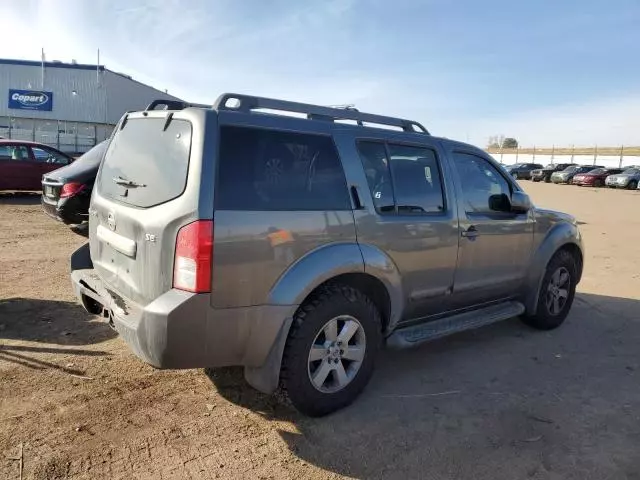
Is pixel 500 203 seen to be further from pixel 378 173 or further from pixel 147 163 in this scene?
pixel 147 163

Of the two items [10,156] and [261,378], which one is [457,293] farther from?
[10,156]

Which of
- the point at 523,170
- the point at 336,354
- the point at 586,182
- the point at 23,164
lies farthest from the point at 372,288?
the point at 523,170

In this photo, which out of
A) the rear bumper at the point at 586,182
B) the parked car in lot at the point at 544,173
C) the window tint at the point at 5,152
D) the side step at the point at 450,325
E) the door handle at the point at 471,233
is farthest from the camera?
the parked car in lot at the point at 544,173

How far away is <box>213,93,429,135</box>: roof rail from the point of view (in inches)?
128

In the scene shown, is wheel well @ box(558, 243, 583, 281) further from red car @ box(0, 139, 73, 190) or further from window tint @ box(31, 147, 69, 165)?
window tint @ box(31, 147, 69, 165)

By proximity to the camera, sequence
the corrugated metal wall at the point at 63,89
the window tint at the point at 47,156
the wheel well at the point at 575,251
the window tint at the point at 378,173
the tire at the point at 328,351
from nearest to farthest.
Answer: the tire at the point at 328,351 → the window tint at the point at 378,173 → the wheel well at the point at 575,251 → the window tint at the point at 47,156 → the corrugated metal wall at the point at 63,89

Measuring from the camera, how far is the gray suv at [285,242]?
2871mm

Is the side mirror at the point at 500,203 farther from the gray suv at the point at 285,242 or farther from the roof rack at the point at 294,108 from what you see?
the roof rack at the point at 294,108

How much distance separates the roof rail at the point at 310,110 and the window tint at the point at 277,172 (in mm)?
263

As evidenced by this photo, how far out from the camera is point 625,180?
35.9 meters

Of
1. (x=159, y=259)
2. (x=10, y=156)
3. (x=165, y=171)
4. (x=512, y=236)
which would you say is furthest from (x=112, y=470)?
(x=10, y=156)

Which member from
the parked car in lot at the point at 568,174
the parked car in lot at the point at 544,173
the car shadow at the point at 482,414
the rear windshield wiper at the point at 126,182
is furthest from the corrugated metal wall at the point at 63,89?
the car shadow at the point at 482,414

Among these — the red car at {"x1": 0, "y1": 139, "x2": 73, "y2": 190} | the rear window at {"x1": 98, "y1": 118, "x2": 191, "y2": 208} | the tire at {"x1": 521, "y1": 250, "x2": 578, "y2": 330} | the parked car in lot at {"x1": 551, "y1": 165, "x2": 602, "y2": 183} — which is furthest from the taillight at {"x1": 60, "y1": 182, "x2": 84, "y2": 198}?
the parked car in lot at {"x1": 551, "y1": 165, "x2": 602, "y2": 183}

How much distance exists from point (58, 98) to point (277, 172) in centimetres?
4606
